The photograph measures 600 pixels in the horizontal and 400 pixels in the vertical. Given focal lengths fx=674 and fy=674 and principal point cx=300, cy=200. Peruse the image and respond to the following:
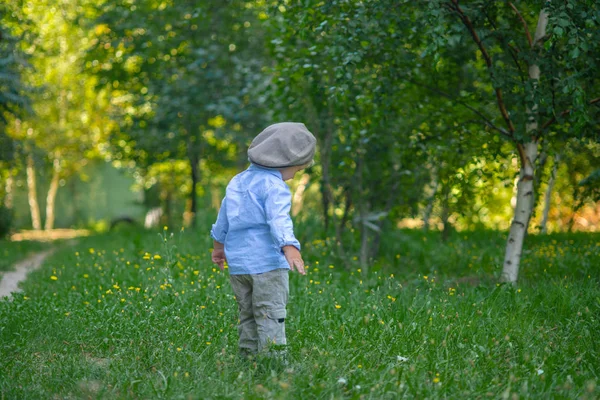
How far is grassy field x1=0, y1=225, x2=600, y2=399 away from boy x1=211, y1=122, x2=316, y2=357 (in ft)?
1.21

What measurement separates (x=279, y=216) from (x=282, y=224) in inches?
2.3

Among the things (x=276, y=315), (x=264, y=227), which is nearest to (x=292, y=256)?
(x=264, y=227)

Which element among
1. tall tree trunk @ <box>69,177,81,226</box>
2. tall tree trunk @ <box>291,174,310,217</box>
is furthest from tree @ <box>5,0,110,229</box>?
tall tree trunk @ <box>291,174,310,217</box>

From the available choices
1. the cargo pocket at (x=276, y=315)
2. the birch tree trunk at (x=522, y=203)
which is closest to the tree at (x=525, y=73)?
the birch tree trunk at (x=522, y=203)

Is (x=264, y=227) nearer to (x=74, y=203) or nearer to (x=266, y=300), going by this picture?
(x=266, y=300)

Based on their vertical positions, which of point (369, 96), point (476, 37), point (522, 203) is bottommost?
point (522, 203)

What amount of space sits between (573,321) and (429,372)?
6.21 feet

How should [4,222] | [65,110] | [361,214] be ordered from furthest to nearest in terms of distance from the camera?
[65,110] < [4,222] < [361,214]

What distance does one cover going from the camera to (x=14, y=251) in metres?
13.5

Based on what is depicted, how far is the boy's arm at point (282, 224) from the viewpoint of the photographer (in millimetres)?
4016

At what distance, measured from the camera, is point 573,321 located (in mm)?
5336

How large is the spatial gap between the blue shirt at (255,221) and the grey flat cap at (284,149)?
0.09 m

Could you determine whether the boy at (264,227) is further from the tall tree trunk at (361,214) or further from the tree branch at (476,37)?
the tall tree trunk at (361,214)

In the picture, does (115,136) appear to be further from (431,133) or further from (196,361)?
(196,361)
